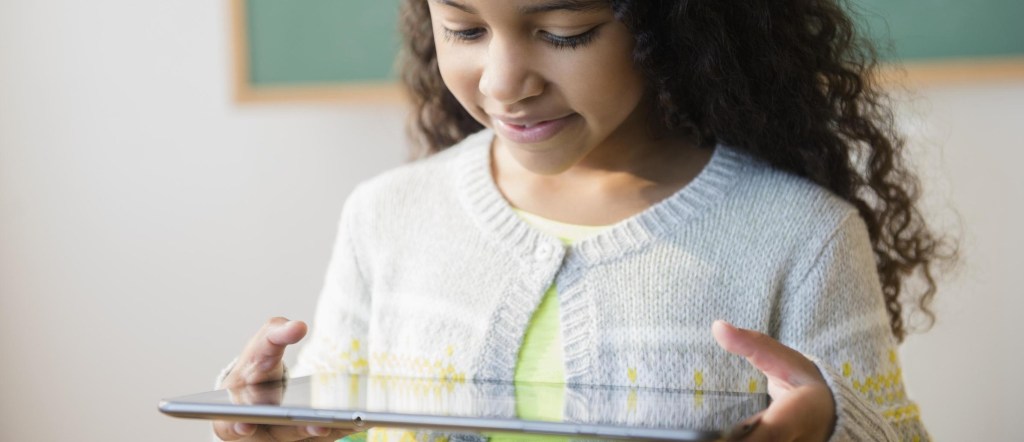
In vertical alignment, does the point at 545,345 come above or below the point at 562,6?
below

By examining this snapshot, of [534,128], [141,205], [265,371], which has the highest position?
[534,128]

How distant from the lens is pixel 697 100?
710mm

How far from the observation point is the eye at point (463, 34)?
0.66m

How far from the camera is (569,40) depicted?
25.0 inches

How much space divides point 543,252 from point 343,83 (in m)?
0.50

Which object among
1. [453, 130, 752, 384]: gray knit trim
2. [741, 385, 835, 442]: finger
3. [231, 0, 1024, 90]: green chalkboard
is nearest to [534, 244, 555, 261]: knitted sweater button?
[453, 130, 752, 384]: gray knit trim

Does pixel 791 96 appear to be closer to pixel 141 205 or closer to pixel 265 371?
pixel 265 371

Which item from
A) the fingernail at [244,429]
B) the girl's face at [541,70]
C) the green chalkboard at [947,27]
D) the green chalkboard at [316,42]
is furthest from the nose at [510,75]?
the green chalkboard at [316,42]

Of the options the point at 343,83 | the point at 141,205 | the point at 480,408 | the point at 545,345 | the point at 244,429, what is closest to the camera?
the point at 480,408

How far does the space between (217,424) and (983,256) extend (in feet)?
2.06

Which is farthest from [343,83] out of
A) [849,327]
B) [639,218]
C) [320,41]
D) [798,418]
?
[798,418]

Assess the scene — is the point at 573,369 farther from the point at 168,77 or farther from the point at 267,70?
the point at 168,77

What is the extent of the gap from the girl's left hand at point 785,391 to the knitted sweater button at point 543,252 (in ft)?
0.62

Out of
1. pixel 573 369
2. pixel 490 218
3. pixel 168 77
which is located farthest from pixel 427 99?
pixel 168 77
